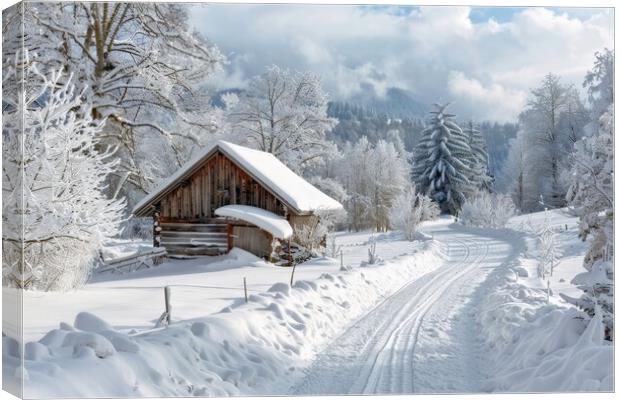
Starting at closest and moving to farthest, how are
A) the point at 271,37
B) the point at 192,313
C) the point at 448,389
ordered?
the point at 448,389 < the point at 271,37 < the point at 192,313

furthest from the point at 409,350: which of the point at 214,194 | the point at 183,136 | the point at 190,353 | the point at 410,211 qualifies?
the point at 214,194

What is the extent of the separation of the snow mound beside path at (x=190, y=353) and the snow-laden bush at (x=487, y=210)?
3.68 m

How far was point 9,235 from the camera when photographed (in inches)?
296

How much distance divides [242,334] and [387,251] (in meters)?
10.6

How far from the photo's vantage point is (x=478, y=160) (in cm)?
1073

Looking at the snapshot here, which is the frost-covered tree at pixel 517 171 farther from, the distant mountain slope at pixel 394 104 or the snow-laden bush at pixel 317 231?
the snow-laden bush at pixel 317 231

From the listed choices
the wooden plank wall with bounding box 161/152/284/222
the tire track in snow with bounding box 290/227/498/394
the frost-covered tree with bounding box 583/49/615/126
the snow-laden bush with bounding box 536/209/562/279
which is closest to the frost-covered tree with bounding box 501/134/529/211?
the snow-laden bush with bounding box 536/209/562/279

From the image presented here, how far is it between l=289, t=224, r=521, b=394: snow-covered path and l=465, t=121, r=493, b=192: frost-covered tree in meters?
1.97

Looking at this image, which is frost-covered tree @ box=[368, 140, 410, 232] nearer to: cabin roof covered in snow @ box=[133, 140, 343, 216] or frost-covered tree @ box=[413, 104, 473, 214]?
frost-covered tree @ box=[413, 104, 473, 214]

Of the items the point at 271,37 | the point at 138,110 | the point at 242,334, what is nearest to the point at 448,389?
the point at 242,334

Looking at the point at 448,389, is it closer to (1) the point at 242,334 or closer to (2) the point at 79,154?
(1) the point at 242,334

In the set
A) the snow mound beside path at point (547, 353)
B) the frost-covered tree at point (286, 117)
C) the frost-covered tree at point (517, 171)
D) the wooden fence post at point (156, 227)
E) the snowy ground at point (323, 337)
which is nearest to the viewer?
the snowy ground at point (323, 337)

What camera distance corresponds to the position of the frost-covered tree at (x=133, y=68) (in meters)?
8.97

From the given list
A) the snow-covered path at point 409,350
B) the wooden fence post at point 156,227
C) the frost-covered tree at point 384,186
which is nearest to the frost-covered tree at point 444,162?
the frost-covered tree at point 384,186
